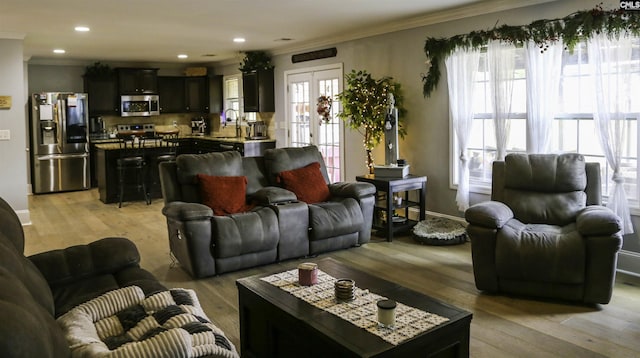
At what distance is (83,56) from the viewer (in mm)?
9594

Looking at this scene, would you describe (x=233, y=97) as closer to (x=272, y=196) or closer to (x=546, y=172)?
(x=272, y=196)

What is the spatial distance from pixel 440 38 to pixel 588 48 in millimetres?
1724

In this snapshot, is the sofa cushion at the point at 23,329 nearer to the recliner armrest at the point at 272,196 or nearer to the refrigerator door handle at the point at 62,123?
the recliner armrest at the point at 272,196

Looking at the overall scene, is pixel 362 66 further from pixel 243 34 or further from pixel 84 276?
pixel 84 276

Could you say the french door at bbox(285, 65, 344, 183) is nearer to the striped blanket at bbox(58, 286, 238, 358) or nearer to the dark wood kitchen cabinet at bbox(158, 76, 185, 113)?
the dark wood kitchen cabinet at bbox(158, 76, 185, 113)

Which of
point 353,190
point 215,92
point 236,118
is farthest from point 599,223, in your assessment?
point 215,92

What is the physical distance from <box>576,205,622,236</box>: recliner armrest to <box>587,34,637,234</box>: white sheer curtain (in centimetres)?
78

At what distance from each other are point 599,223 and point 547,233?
1.21 ft

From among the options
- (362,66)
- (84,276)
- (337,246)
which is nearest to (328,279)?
(84,276)

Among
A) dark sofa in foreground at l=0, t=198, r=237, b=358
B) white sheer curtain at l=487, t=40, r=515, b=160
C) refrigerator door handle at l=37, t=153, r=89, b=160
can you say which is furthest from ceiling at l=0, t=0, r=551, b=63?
dark sofa in foreground at l=0, t=198, r=237, b=358

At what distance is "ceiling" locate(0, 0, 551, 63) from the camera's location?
514 centimetres

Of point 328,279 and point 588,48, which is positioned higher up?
point 588,48

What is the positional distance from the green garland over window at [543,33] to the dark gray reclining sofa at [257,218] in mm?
1651

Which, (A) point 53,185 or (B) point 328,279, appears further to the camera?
(A) point 53,185
